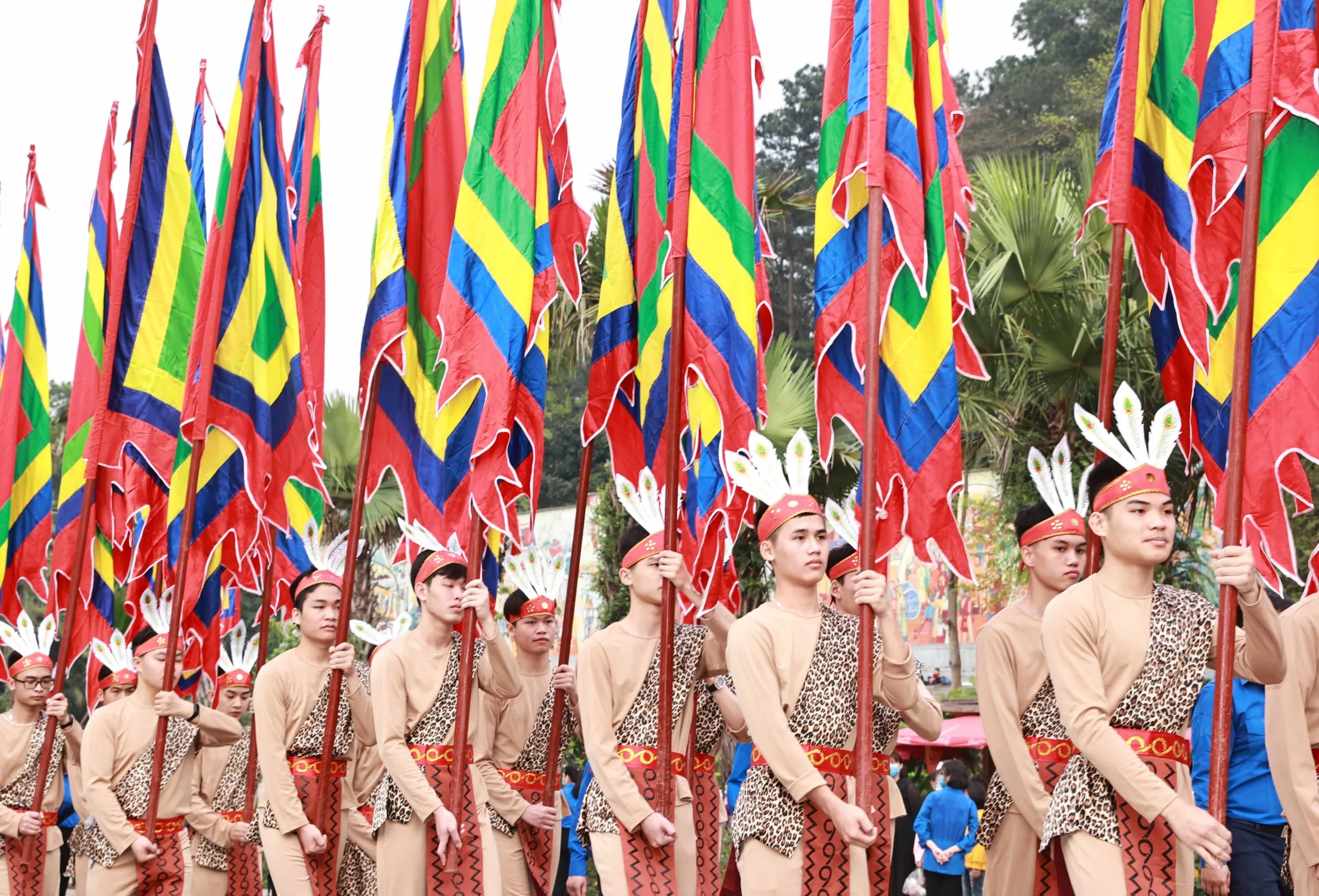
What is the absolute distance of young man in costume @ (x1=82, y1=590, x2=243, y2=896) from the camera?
903cm

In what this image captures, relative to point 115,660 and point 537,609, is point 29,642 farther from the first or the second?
point 537,609

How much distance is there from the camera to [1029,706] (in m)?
6.36

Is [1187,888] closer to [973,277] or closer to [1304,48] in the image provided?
[1304,48]

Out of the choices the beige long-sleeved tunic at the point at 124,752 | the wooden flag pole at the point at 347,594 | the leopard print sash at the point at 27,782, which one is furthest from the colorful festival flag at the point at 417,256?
the leopard print sash at the point at 27,782

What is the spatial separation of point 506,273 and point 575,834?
9.49 ft

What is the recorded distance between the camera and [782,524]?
20.3 ft

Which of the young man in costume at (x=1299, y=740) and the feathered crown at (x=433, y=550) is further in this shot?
the feathered crown at (x=433, y=550)

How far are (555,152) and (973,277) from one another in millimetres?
4139

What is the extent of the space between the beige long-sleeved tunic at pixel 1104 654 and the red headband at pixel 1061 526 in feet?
4.08

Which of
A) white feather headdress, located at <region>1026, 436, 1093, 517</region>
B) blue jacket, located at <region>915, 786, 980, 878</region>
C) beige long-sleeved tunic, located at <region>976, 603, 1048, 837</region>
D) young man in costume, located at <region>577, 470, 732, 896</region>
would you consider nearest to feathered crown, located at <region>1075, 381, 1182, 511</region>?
white feather headdress, located at <region>1026, 436, 1093, 517</region>

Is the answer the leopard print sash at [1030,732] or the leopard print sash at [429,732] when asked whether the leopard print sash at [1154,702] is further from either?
the leopard print sash at [429,732]

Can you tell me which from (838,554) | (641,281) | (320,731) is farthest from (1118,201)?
(320,731)

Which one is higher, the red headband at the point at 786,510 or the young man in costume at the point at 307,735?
the red headband at the point at 786,510

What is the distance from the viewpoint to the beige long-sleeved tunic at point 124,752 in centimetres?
915
